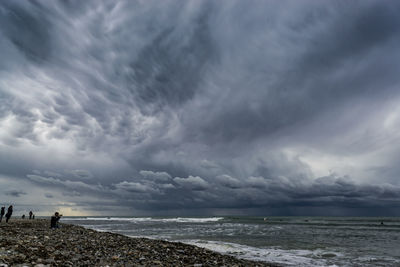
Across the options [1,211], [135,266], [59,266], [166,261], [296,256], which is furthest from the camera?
[1,211]

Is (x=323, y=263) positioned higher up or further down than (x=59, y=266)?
further down

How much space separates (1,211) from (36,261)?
36492mm

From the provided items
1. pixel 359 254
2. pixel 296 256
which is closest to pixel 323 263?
pixel 296 256

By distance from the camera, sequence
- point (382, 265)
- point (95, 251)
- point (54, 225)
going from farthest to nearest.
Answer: point (54, 225) < point (382, 265) < point (95, 251)

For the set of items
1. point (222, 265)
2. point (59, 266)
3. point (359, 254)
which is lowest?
point (359, 254)

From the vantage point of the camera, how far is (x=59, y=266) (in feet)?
33.2

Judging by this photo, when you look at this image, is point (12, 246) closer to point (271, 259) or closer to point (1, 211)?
point (271, 259)

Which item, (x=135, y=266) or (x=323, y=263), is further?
(x=323, y=263)

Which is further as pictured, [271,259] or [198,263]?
[271,259]

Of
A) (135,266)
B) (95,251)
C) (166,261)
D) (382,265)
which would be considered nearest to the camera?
(135,266)

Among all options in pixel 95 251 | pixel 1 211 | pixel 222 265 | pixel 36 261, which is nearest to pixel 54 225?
pixel 1 211

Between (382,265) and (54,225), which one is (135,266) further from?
(54,225)

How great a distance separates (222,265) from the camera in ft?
44.7

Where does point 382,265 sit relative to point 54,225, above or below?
below
